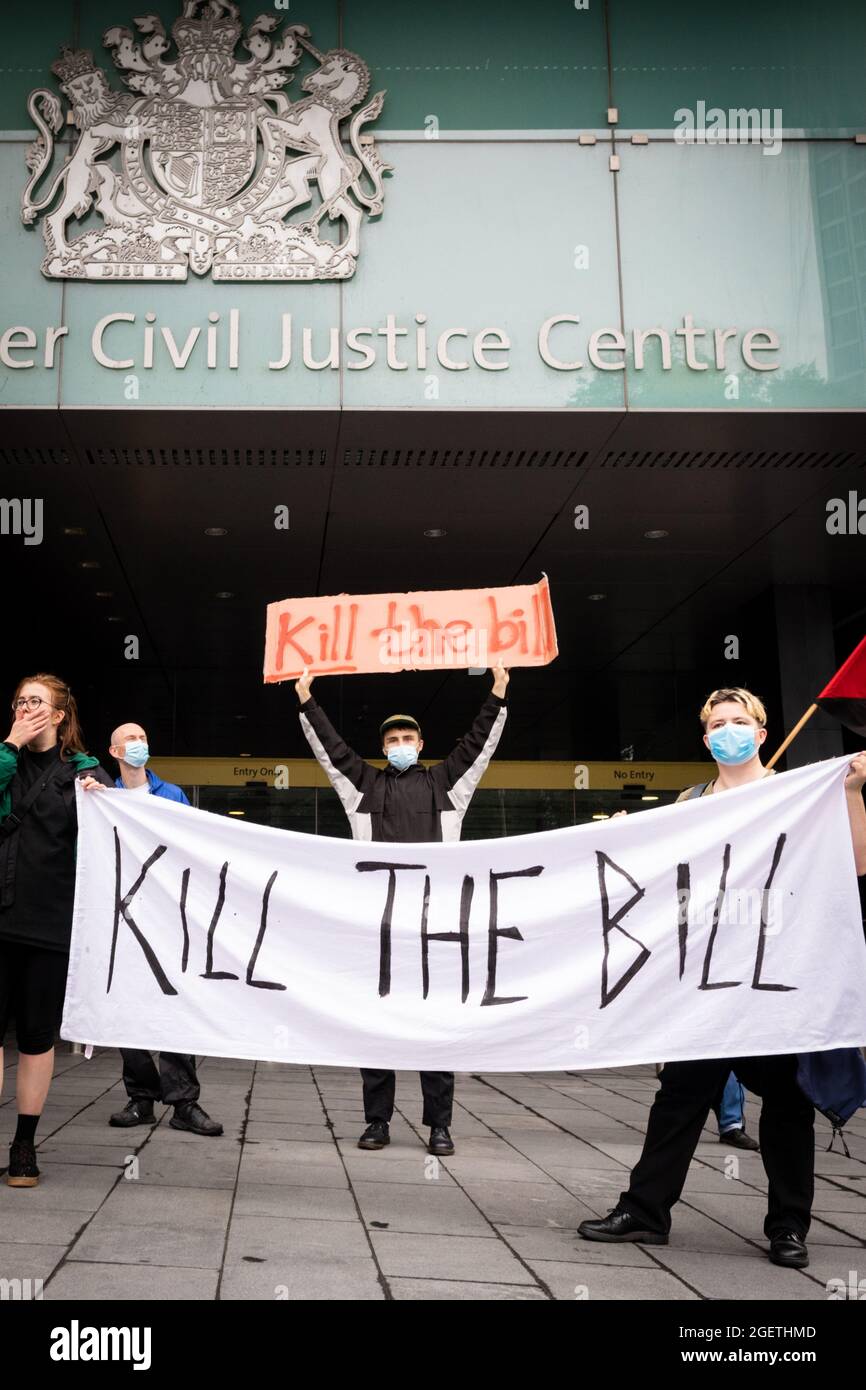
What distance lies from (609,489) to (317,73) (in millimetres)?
3866

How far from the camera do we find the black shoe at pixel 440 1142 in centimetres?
536

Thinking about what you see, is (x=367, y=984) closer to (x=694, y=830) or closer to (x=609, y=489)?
(x=694, y=830)

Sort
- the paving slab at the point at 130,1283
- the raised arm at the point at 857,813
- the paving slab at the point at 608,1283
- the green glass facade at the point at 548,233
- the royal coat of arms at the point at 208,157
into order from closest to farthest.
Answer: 1. the paving slab at the point at 130,1283
2. the paving slab at the point at 608,1283
3. the raised arm at the point at 857,813
4. the green glass facade at the point at 548,233
5. the royal coat of arms at the point at 208,157

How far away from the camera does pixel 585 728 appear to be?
692 inches

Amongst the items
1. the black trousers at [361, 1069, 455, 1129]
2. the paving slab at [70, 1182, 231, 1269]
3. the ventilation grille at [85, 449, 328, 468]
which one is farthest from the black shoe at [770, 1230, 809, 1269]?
the ventilation grille at [85, 449, 328, 468]

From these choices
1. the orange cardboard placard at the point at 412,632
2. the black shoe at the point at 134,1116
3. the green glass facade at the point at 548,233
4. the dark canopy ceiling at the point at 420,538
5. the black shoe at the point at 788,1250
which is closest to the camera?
the black shoe at the point at 788,1250

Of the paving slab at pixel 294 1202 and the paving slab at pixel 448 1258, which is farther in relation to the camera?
the paving slab at pixel 294 1202

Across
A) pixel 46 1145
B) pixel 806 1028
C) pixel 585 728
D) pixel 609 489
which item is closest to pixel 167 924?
pixel 46 1145

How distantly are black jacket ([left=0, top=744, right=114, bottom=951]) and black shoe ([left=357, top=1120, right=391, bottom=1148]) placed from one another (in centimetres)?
184

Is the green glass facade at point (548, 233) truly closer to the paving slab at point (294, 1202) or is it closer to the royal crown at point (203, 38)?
the royal crown at point (203, 38)

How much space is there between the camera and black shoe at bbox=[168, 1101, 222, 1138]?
559 centimetres

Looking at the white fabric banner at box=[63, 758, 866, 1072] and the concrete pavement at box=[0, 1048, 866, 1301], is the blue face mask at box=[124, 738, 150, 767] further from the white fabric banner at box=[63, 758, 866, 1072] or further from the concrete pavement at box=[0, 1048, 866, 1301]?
the concrete pavement at box=[0, 1048, 866, 1301]

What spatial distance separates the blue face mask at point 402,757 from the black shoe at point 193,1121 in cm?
195

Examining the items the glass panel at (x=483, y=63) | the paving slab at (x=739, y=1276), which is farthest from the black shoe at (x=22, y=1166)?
the glass panel at (x=483, y=63)
